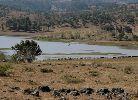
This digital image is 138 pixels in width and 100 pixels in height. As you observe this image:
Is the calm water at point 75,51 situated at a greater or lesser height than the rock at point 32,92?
lesser

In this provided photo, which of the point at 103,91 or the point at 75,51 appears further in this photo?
the point at 75,51

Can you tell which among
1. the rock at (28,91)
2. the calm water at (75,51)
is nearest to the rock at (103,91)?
the rock at (28,91)

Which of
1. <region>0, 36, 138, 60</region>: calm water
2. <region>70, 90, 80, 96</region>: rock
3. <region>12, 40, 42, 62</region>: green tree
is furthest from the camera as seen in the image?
<region>0, 36, 138, 60</region>: calm water

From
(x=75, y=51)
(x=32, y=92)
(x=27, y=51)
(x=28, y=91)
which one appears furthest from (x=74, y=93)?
(x=75, y=51)

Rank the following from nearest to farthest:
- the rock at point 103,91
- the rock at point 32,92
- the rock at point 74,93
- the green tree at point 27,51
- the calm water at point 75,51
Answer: the rock at point 32,92, the rock at point 74,93, the rock at point 103,91, the green tree at point 27,51, the calm water at point 75,51

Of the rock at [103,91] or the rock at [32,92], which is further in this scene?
the rock at [103,91]

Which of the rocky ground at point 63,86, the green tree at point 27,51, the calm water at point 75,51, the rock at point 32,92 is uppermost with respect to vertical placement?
the rock at point 32,92

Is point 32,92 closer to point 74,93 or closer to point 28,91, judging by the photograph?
point 28,91

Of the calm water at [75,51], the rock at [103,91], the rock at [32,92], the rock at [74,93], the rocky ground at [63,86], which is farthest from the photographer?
the calm water at [75,51]

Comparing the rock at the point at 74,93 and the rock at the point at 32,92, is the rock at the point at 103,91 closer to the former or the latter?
the rock at the point at 74,93

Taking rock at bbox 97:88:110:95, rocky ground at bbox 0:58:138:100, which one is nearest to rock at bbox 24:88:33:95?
rocky ground at bbox 0:58:138:100

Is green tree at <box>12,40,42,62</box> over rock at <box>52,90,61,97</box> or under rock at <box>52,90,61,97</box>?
under

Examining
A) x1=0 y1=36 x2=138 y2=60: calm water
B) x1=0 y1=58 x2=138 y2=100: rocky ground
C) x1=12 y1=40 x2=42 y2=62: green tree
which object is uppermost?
x1=0 y1=58 x2=138 y2=100: rocky ground

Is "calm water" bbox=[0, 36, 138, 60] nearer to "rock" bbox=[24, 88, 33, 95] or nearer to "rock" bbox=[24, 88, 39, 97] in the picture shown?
"rock" bbox=[24, 88, 39, 97]
